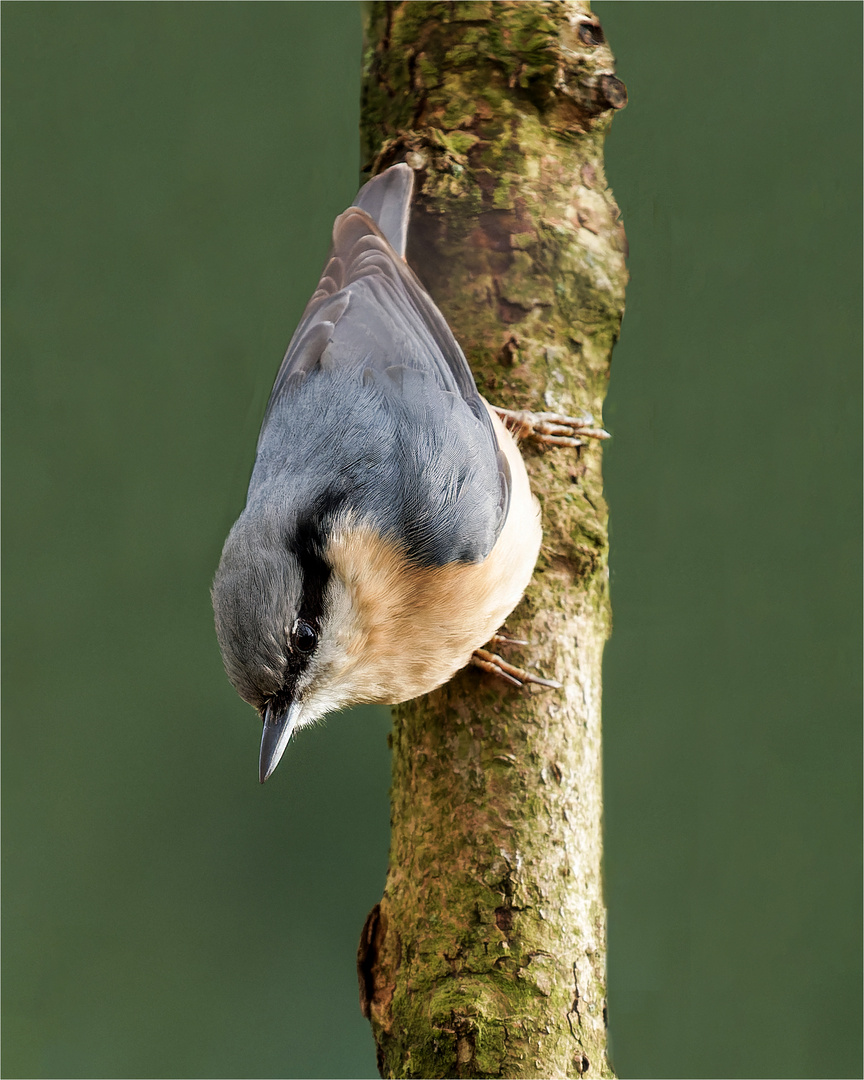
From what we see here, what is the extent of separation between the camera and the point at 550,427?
1910mm

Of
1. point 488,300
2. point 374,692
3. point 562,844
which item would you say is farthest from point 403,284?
point 562,844

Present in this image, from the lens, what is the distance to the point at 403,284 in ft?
6.36

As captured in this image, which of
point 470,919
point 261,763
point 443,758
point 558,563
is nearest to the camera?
point 261,763

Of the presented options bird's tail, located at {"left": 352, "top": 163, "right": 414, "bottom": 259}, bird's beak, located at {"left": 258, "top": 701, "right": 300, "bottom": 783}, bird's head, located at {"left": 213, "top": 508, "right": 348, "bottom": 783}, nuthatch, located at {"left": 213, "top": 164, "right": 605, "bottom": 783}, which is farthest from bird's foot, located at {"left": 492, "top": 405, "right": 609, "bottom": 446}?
bird's beak, located at {"left": 258, "top": 701, "right": 300, "bottom": 783}

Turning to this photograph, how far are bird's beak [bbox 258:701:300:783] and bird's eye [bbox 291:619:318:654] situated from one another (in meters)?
0.10

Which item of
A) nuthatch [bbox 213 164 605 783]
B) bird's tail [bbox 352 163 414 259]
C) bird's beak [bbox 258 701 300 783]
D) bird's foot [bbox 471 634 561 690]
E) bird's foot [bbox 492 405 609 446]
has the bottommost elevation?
bird's beak [bbox 258 701 300 783]

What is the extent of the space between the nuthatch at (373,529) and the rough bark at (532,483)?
0.09 metres

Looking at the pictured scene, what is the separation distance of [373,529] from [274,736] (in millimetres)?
395

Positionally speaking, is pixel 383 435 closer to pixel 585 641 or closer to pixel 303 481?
pixel 303 481

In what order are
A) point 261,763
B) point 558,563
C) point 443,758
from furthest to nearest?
point 558,563, point 443,758, point 261,763

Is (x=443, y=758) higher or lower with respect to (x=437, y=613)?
lower

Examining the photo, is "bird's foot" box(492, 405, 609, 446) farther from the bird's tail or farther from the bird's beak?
the bird's beak

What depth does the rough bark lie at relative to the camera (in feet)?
5.23

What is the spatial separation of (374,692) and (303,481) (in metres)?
0.40
